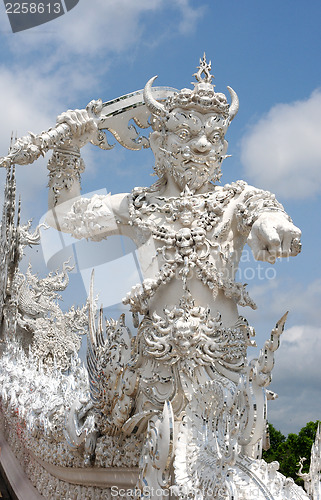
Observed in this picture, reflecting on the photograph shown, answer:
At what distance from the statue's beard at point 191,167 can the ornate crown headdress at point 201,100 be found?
179mm

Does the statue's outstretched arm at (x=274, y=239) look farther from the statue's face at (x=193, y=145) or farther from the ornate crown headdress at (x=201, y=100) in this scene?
the ornate crown headdress at (x=201, y=100)

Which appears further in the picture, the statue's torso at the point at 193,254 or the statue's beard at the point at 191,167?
the statue's beard at the point at 191,167

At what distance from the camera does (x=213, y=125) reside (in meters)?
2.38

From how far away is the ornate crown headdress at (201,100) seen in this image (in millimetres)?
2393

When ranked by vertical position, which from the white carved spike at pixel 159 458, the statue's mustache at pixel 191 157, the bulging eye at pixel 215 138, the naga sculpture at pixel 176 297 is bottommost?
the white carved spike at pixel 159 458

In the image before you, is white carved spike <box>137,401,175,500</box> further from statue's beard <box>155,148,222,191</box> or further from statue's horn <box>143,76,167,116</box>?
statue's horn <box>143,76,167,116</box>

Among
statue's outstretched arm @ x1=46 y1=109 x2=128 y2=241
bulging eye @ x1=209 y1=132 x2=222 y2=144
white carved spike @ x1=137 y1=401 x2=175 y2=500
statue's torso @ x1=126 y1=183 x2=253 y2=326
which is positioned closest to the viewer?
white carved spike @ x1=137 y1=401 x2=175 y2=500

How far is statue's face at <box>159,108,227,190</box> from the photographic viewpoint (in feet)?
7.82

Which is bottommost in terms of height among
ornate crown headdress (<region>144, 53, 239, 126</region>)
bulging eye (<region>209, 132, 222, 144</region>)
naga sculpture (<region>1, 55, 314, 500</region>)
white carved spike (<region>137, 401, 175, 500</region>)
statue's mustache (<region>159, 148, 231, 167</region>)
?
white carved spike (<region>137, 401, 175, 500</region>)

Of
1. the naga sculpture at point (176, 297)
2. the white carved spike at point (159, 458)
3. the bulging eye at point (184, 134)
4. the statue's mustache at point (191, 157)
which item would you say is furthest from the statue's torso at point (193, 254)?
the white carved spike at point (159, 458)

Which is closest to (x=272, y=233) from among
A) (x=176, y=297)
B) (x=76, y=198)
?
(x=176, y=297)

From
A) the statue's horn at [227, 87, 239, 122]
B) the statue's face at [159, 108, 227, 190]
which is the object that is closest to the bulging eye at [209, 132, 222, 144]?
the statue's face at [159, 108, 227, 190]

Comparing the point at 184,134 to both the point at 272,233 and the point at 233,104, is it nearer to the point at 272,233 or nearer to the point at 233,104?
the point at 233,104

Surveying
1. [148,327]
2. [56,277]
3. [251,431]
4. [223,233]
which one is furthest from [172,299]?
[56,277]
